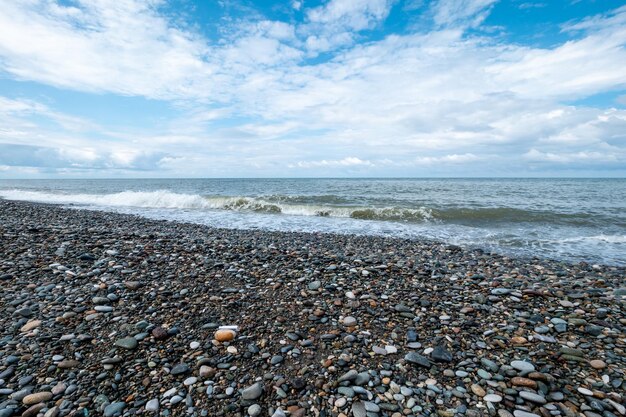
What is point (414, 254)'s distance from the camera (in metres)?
8.12

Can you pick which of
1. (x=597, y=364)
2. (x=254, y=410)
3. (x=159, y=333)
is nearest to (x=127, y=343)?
(x=159, y=333)

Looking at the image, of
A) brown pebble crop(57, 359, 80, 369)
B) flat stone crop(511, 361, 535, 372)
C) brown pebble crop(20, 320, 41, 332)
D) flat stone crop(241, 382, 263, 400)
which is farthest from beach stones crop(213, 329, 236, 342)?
flat stone crop(511, 361, 535, 372)

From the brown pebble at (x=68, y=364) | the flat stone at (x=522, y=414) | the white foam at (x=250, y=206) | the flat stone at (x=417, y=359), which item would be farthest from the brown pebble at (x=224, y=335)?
the white foam at (x=250, y=206)

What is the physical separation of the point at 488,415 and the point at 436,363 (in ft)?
2.22

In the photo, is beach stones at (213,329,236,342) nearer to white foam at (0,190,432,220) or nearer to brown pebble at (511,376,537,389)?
brown pebble at (511,376,537,389)

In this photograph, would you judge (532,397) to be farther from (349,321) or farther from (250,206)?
(250,206)

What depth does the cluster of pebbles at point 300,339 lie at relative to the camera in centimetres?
269

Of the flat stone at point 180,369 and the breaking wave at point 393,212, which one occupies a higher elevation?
the flat stone at point 180,369

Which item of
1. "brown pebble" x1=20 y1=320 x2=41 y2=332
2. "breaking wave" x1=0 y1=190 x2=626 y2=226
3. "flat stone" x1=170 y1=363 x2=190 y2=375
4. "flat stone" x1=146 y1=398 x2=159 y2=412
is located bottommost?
"breaking wave" x1=0 y1=190 x2=626 y2=226

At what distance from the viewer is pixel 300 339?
3627 millimetres

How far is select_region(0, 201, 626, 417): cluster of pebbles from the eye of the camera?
2689mm

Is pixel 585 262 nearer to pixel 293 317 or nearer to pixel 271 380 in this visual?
pixel 293 317

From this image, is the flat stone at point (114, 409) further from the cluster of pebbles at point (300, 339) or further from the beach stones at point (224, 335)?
the beach stones at point (224, 335)

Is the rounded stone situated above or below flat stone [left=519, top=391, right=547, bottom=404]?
above
